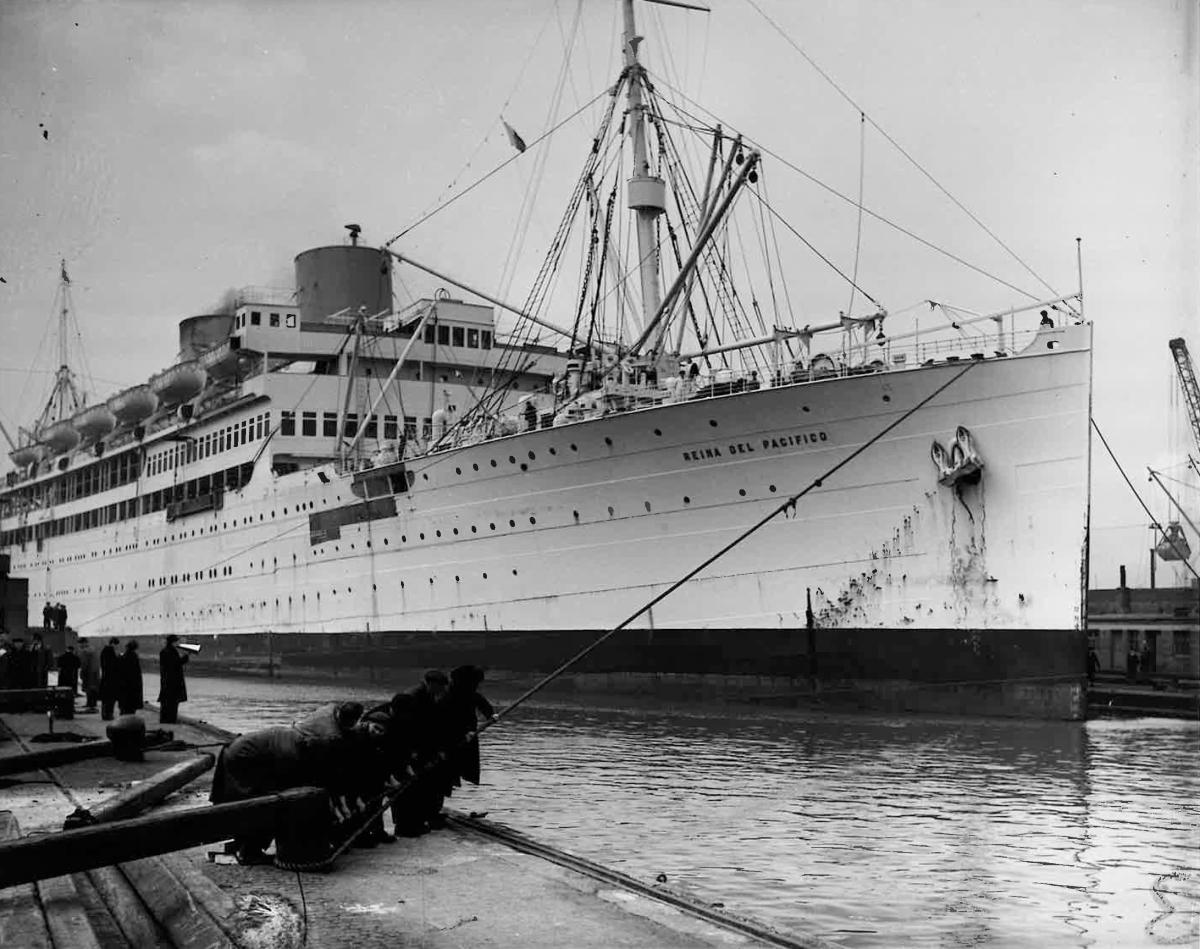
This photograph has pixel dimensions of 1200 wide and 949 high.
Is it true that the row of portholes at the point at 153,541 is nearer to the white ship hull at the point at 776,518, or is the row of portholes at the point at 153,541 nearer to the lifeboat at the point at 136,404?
the lifeboat at the point at 136,404

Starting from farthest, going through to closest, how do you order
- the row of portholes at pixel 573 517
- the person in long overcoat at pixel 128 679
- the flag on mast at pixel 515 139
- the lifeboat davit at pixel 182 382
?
the lifeboat davit at pixel 182 382, the flag on mast at pixel 515 139, the row of portholes at pixel 573 517, the person in long overcoat at pixel 128 679

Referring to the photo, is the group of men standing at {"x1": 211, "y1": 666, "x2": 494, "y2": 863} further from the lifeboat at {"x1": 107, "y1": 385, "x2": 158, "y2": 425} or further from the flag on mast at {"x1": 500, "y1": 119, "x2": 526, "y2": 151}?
the lifeboat at {"x1": 107, "y1": 385, "x2": 158, "y2": 425}

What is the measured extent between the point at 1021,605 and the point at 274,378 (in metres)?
22.6

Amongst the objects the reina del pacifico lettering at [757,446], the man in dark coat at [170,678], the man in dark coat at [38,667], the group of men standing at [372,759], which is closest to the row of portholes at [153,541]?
the man in dark coat at [38,667]

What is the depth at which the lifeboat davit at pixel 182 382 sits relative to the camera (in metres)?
39.9

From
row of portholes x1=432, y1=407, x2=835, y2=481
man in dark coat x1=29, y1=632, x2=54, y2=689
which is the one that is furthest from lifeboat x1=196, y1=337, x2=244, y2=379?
man in dark coat x1=29, y1=632, x2=54, y2=689

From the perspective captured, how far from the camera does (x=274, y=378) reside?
34250 mm

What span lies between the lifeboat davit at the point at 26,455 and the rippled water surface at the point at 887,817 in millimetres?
43856

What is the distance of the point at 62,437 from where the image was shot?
49.6 metres

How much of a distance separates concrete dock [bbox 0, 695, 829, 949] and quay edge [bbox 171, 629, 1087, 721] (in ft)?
44.7

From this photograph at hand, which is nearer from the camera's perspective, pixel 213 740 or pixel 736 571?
pixel 213 740

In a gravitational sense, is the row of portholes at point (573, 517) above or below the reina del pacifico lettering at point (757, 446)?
below

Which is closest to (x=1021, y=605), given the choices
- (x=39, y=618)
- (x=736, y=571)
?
(x=736, y=571)

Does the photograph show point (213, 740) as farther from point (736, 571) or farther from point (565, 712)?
point (736, 571)
